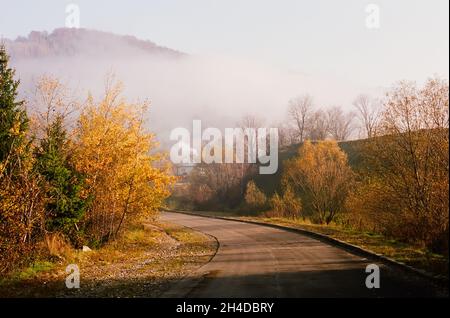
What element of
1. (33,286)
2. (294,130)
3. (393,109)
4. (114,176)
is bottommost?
(33,286)

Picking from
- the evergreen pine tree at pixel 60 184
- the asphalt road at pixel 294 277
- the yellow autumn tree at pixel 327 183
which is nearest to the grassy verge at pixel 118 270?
the asphalt road at pixel 294 277

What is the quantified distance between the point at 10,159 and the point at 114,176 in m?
5.88

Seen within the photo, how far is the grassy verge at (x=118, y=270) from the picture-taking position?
12023 millimetres

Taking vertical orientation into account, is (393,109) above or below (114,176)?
above

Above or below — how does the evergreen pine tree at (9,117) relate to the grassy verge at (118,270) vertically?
above

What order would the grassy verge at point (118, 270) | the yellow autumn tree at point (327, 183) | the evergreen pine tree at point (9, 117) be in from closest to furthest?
1. the grassy verge at point (118, 270)
2. the evergreen pine tree at point (9, 117)
3. the yellow autumn tree at point (327, 183)

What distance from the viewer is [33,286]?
13.0 metres

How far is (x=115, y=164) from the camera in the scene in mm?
21562

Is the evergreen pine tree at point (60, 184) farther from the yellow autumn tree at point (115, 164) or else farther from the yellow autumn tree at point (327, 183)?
the yellow autumn tree at point (327, 183)

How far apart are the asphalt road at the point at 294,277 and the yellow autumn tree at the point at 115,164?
21.6 ft

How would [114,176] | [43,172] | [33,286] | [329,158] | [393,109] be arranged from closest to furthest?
[33,286] → [43,172] → [393,109] → [114,176] → [329,158]
